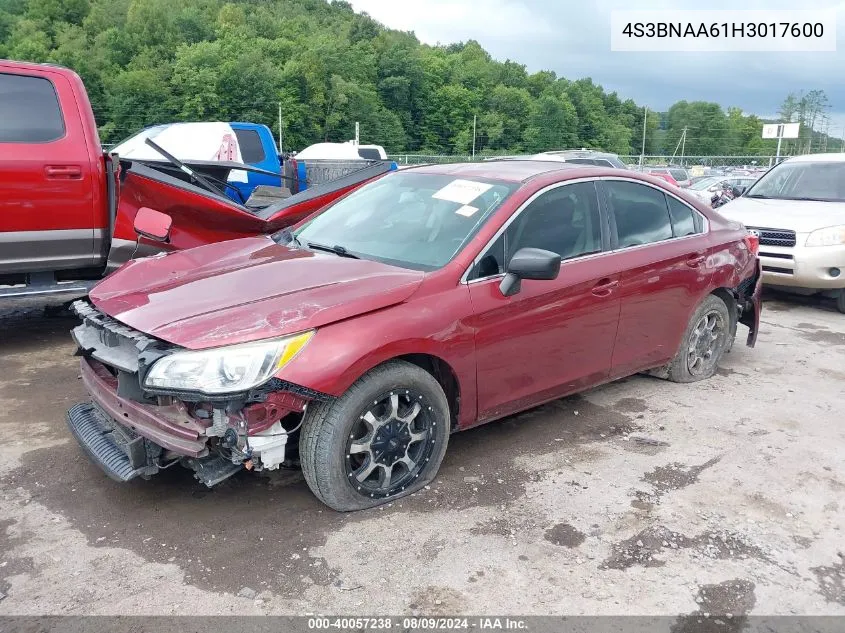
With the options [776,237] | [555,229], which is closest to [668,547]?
[555,229]

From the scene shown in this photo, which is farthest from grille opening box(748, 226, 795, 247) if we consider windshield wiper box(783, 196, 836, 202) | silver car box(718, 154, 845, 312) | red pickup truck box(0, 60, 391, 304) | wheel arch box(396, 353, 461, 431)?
wheel arch box(396, 353, 461, 431)

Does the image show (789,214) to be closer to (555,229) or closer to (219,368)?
(555,229)

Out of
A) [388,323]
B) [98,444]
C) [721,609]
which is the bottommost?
[721,609]

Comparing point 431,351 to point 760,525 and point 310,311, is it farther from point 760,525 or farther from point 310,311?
point 760,525

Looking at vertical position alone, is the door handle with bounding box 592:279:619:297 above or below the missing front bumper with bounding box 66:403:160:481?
above

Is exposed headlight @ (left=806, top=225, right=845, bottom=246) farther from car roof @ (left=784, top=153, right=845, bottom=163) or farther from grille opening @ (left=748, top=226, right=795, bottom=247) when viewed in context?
car roof @ (left=784, top=153, right=845, bottom=163)

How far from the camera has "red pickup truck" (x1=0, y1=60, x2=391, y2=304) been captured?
5316 mm

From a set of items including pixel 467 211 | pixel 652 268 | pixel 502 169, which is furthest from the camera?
pixel 652 268

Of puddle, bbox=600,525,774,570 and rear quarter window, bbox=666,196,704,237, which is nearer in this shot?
puddle, bbox=600,525,774,570

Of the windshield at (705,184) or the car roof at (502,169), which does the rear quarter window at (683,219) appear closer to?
the car roof at (502,169)

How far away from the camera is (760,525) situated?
3.28 metres

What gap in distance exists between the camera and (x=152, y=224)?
18.2 ft

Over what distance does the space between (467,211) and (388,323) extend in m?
1.02

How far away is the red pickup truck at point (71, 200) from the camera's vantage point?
5.32 meters
